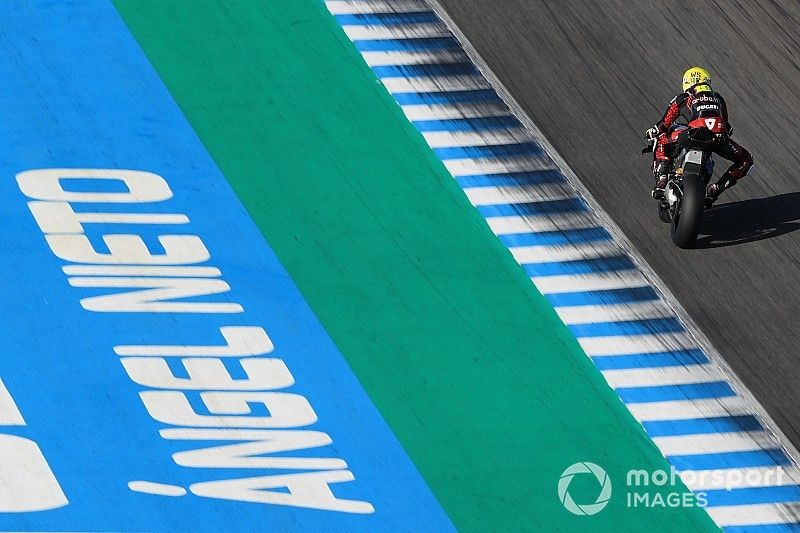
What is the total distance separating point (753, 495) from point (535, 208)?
10.4 ft

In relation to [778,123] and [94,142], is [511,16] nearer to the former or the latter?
[778,123]

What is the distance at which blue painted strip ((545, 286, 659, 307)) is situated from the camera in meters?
9.15

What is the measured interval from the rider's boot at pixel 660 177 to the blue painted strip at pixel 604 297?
3.08ft

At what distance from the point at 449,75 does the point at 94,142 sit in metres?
3.47

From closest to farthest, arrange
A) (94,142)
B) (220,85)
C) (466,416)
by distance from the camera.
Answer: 1. (466,416)
2. (94,142)
3. (220,85)

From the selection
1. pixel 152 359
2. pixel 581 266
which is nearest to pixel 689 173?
pixel 581 266

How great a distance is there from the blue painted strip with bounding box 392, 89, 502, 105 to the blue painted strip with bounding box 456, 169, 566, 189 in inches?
42.3

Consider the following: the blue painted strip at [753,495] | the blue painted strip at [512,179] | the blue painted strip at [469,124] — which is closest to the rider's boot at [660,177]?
the blue painted strip at [512,179]

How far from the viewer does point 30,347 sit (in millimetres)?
8227

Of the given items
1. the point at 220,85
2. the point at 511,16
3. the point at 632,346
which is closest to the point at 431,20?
the point at 511,16

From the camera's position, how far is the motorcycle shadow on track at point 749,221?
1001cm

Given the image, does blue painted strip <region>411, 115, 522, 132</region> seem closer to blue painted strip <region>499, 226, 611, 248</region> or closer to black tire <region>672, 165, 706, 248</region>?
blue painted strip <region>499, 226, 611, 248</region>

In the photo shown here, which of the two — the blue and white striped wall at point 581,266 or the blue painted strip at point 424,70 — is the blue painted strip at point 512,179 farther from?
the blue painted strip at point 424,70

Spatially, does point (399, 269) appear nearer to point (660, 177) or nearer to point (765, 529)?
point (660, 177)
